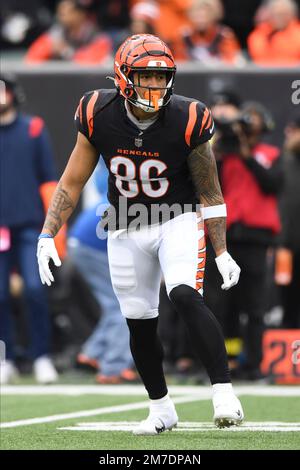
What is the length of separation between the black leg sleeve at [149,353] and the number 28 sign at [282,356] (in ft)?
11.0

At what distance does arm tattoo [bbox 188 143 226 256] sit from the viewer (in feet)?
19.3

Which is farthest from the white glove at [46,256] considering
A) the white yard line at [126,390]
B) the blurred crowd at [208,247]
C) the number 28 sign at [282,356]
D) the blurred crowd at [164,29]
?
the blurred crowd at [164,29]

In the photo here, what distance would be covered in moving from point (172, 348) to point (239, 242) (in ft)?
4.14

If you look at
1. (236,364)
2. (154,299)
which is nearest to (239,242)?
(236,364)

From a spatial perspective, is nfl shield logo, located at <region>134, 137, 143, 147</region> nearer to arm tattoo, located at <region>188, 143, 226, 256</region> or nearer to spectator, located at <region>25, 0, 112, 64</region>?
arm tattoo, located at <region>188, 143, 226, 256</region>

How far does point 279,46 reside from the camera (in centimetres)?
1160

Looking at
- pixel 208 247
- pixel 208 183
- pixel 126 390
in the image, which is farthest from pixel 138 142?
pixel 208 247

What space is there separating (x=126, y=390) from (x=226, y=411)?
131 inches

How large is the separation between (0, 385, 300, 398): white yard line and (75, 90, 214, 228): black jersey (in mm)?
2572

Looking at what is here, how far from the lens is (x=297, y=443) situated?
17.9 feet

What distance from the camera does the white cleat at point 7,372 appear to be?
940 centimetres

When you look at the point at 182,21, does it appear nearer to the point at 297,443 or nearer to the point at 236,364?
the point at 236,364

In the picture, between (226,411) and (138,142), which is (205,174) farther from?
(226,411)

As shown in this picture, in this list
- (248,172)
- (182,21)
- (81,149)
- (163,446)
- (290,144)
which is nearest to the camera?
(163,446)
